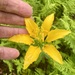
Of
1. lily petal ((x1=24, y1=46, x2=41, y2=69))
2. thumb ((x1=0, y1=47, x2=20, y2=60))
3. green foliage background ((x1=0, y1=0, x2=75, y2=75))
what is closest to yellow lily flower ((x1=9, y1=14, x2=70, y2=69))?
lily petal ((x1=24, y1=46, x2=41, y2=69))

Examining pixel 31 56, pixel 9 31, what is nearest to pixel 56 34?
pixel 31 56

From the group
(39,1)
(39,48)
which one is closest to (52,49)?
(39,48)

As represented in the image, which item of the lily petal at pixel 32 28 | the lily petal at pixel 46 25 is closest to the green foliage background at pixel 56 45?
the lily petal at pixel 46 25

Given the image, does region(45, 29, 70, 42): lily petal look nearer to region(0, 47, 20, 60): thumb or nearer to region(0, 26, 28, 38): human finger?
region(0, 26, 28, 38): human finger

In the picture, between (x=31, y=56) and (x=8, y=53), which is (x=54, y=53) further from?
(x=8, y=53)

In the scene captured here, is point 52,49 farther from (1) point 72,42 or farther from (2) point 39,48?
(1) point 72,42

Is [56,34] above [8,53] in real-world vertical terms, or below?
above
